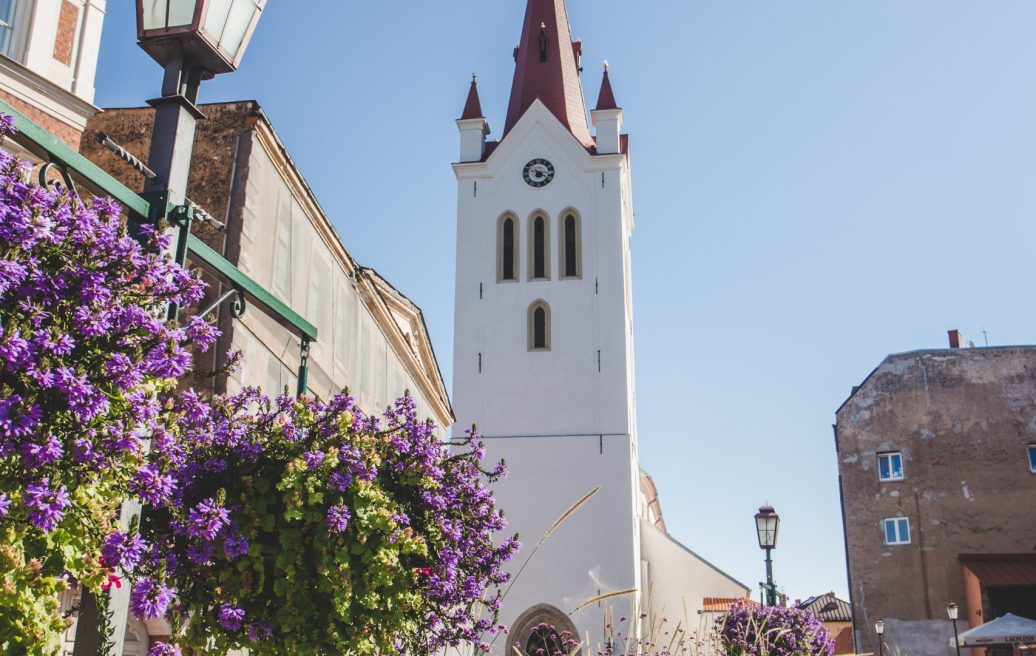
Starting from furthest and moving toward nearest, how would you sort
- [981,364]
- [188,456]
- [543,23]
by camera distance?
[543,23] → [981,364] → [188,456]

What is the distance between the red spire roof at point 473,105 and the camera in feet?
113

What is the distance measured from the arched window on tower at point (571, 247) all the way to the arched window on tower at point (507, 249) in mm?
1504

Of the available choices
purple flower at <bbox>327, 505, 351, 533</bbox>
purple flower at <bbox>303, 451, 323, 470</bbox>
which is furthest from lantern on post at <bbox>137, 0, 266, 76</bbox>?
purple flower at <bbox>327, 505, 351, 533</bbox>

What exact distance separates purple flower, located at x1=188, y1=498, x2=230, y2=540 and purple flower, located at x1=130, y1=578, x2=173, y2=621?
0.90ft

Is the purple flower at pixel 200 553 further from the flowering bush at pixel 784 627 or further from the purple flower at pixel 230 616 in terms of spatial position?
the flowering bush at pixel 784 627

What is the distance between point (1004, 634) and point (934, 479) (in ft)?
29.2

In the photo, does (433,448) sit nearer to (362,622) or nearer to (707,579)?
(362,622)

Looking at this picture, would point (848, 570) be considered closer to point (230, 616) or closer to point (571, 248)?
point (571, 248)

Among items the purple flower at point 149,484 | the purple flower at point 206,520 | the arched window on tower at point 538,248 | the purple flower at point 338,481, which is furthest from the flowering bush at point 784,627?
the arched window on tower at point 538,248

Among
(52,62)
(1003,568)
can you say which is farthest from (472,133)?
(52,62)

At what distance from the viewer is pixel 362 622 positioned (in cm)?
395

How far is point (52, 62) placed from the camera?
9828mm

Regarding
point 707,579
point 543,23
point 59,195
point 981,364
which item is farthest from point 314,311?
point 543,23

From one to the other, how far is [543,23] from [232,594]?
34.6 m
